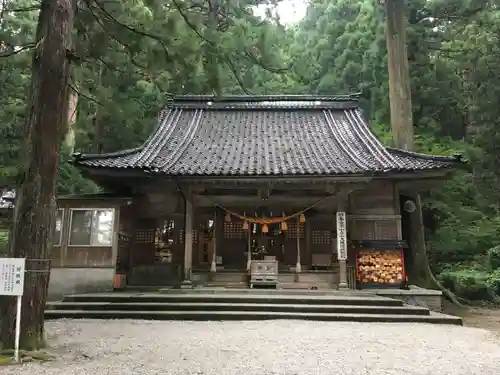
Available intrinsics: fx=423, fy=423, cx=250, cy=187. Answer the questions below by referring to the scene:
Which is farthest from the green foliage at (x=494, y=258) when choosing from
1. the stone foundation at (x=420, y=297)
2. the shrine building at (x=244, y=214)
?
the stone foundation at (x=420, y=297)

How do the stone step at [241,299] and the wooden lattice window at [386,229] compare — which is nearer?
the stone step at [241,299]

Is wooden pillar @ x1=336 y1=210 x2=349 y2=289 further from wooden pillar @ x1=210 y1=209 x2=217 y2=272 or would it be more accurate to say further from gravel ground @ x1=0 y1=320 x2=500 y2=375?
wooden pillar @ x1=210 y1=209 x2=217 y2=272

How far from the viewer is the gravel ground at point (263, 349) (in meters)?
5.27

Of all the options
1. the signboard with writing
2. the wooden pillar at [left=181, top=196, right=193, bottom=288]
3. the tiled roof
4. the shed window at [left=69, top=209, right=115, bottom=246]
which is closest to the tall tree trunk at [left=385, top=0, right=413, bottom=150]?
the tiled roof

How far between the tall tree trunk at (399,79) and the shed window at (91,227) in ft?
31.7

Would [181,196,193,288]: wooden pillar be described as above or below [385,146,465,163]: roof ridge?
below

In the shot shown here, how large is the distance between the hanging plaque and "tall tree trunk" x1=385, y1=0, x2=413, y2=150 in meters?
4.08

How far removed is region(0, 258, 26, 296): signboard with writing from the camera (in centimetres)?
555

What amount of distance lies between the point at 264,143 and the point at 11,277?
33.8ft

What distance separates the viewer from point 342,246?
11.7m

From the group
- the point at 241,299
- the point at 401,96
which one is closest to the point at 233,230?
the point at 241,299

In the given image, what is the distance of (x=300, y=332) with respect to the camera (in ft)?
25.0

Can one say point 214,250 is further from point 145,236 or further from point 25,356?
point 25,356

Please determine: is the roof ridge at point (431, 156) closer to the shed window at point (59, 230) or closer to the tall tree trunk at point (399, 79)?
the tall tree trunk at point (399, 79)
